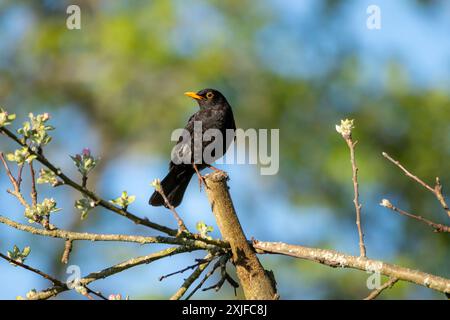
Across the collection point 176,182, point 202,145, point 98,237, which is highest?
point 202,145

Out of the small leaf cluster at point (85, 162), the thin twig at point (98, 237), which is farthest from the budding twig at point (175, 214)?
the small leaf cluster at point (85, 162)

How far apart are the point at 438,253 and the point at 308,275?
231 cm

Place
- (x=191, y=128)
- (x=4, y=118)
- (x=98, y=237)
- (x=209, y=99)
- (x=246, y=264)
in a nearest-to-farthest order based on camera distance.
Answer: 1. (x=4, y=118)
2. (x=98, y=237)
3. (x=246, y=264)
4. (x=191, y=128)
5. (x=209, y=99)

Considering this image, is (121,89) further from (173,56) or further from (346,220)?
(346,220)

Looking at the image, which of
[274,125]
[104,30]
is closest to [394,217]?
[274,125]

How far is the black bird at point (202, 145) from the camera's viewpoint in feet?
21.5

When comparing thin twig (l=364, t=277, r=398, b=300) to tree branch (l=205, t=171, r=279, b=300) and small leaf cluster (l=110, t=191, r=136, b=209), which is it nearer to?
tree branch (l=205, t=171, r=279, b=300)

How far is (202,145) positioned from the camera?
21.9 feet

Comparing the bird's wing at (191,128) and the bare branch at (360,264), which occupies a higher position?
the bird's wing at (191,128)

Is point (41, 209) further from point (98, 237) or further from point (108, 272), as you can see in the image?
point (108, 272)

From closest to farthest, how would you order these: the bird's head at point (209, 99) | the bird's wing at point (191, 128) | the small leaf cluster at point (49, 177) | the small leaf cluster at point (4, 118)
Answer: the small leaf cluster at point (4, 118) → the small leaf cluster at point (49, 177) → the bird's wing at point (191, 128) → the bird's head at point (209, 99)

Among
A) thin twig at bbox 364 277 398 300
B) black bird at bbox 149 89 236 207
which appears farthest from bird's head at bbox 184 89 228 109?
thin twig at bbox 364 277 398 300

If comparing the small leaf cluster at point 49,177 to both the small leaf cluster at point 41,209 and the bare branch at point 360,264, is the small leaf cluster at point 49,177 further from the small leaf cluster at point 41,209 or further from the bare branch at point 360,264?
the bare branch at point 360,264

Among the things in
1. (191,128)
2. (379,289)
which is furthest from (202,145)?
(379,289)
